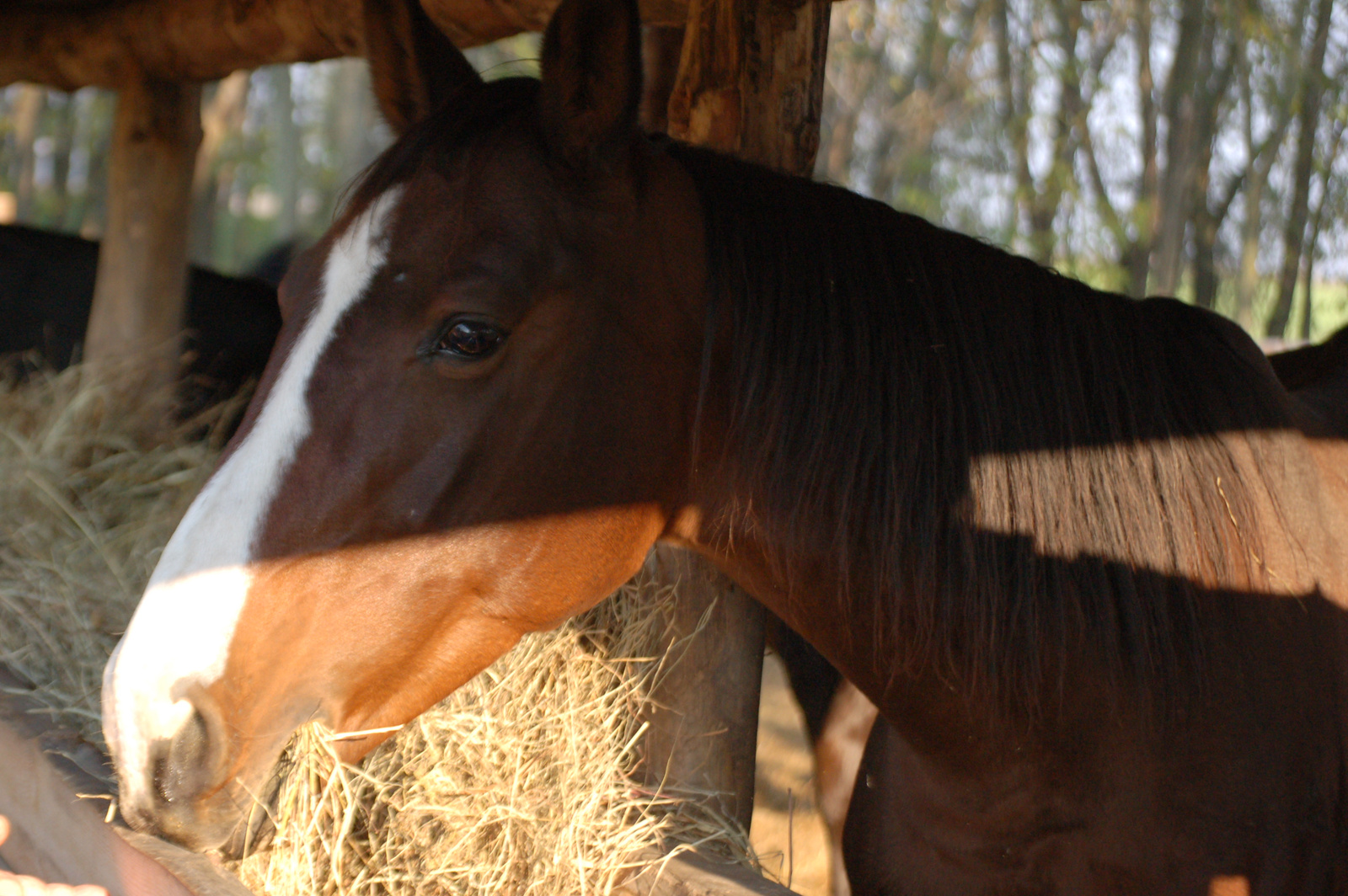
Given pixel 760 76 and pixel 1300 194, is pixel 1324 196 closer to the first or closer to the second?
pixel 1300 194

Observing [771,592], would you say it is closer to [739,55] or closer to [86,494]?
[739,55]

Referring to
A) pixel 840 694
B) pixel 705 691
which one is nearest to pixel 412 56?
pixel 705 691

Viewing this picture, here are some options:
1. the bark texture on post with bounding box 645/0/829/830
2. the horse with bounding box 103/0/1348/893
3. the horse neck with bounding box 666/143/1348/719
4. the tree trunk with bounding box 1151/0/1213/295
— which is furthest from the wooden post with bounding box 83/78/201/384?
the tree trunk with bounding box 1151/0/1213/295

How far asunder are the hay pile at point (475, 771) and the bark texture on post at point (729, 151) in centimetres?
7

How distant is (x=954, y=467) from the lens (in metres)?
1.38

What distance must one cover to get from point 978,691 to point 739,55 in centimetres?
125

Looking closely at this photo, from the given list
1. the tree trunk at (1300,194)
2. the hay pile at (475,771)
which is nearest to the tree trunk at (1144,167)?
the tree trunk at (1300,194)

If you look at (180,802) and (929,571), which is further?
(929,571)

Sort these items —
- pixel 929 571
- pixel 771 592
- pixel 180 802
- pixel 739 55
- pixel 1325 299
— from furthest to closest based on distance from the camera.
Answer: pixel 1325 299 < pixel 739 55 < pixel 771 592 < pixel 929 571 < pixel 180 802

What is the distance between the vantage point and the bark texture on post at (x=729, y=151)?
1923 mm

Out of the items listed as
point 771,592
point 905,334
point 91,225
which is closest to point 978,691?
point 771,592

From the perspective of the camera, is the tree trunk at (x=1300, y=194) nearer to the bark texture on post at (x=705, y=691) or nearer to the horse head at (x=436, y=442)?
the bark texture on post at (x=705, y=691)

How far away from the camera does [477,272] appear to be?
1.25 metres

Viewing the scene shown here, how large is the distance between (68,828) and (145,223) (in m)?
2.69
